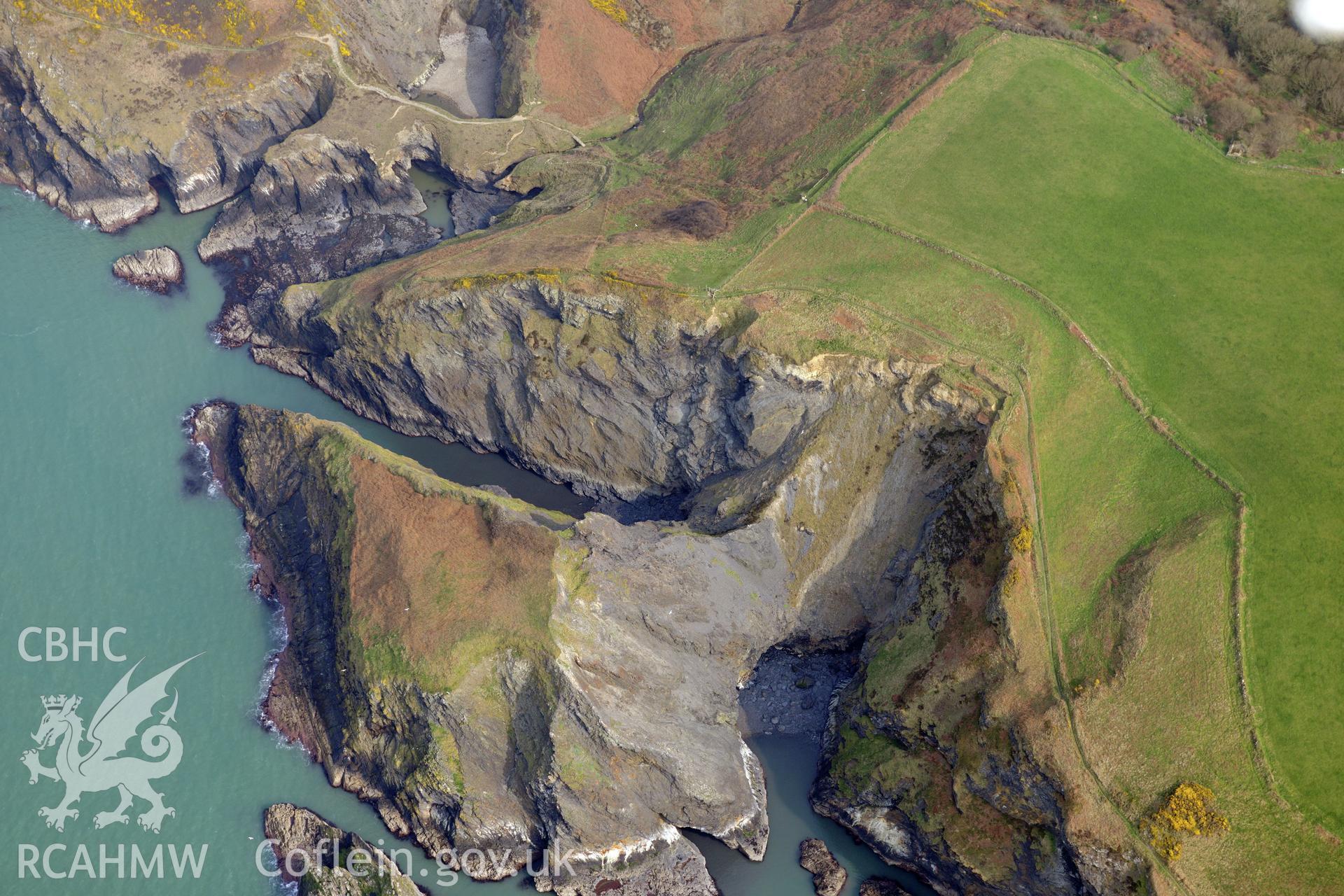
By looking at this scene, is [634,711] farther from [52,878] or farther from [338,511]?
[52,878]

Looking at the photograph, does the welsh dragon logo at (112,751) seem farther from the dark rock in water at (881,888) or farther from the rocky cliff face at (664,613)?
the dark rock in water at (881,888)

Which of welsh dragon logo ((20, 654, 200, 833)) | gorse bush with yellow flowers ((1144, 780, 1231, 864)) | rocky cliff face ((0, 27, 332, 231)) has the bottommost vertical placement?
welsh dragon logo ((20, 654, 200, 833))

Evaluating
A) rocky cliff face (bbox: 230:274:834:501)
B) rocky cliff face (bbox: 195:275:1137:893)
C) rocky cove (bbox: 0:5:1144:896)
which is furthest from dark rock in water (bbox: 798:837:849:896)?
rocky cliff face (bbox: 230:274:834:501)

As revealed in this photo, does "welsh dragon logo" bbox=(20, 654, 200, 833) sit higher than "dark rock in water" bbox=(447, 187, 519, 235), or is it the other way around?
"dark rock in water" bbox=(447, 187, 519, 235)

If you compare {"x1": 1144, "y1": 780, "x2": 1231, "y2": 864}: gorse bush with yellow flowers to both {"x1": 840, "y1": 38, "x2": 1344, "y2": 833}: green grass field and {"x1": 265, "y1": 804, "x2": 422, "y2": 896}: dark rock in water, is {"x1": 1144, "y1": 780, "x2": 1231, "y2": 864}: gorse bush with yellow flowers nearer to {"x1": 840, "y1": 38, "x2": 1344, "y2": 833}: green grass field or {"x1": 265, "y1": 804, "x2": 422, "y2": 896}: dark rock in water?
{"x1": 840, "y1": 38, "x2": 1344, "y2": 833}: green grass field

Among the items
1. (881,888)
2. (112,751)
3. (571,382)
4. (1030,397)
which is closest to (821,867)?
(881,888)

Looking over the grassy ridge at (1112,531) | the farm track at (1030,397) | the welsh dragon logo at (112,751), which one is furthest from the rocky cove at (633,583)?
the welsh dragon logo at (112,751)

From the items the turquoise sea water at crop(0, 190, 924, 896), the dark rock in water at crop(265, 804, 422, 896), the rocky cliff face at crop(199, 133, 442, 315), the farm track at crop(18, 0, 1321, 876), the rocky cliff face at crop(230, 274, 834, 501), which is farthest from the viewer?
the rocky cliff face at crop(199, 133, 442, 315)
